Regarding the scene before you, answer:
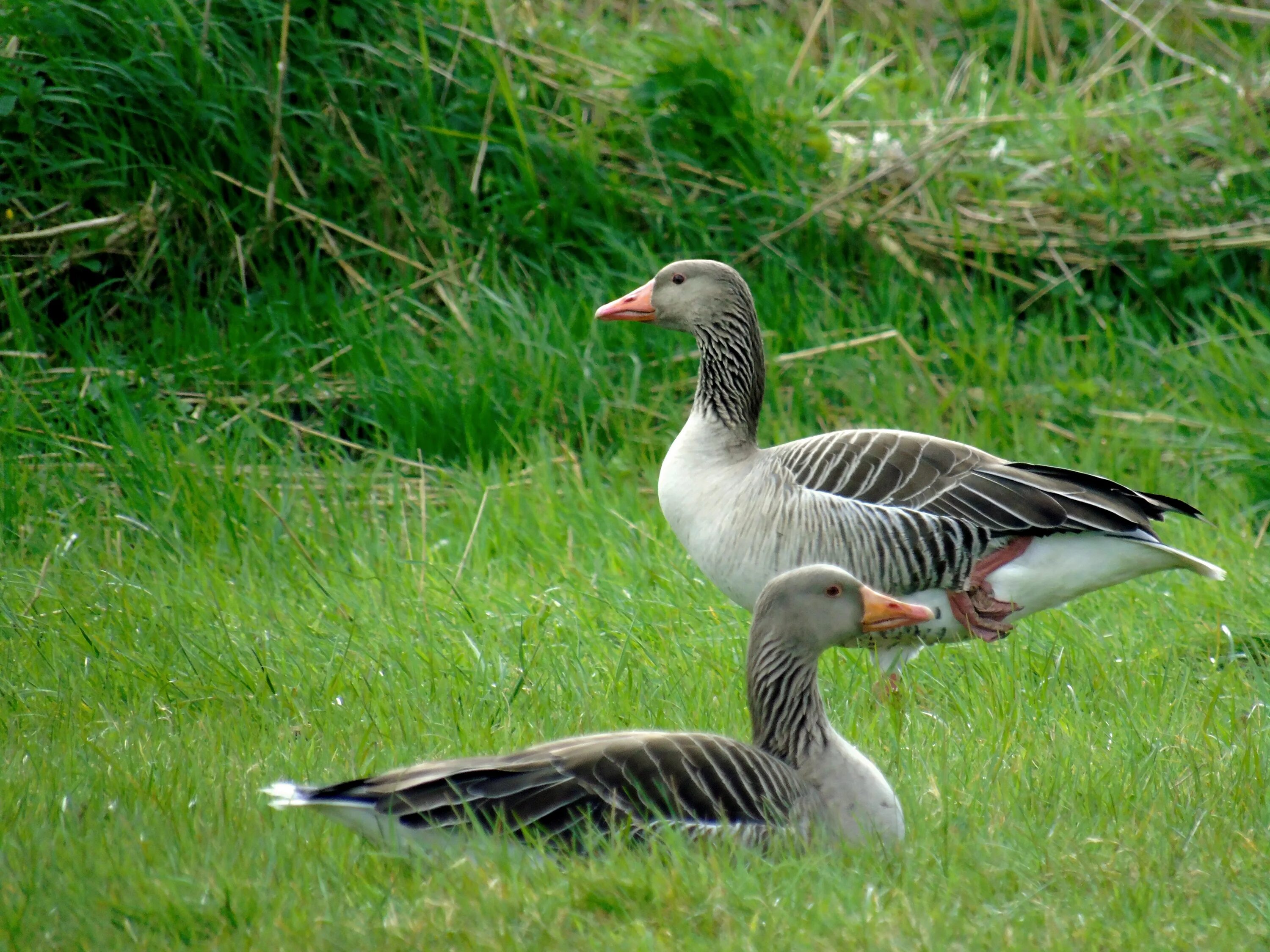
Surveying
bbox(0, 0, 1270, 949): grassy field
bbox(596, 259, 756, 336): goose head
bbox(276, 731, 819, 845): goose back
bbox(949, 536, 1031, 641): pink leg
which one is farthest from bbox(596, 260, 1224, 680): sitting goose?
bbox(276, 731, 819, 845): goose back

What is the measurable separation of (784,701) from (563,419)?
4052mm

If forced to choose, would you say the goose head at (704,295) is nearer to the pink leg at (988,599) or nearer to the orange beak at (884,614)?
the pink leg at (988,599)

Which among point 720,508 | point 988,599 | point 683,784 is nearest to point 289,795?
point 683,784

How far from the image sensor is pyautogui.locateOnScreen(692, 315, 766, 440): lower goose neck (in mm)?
6070

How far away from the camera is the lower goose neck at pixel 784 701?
157 inches

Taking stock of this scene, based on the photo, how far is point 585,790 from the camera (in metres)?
3.58

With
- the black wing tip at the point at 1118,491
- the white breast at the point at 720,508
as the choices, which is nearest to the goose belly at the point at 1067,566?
the black wing tip at the point at 1118,491

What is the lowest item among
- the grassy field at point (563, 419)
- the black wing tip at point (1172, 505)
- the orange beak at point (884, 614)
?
the grassy field at point (563, 419)

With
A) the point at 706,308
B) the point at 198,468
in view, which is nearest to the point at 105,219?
the point at 198,468

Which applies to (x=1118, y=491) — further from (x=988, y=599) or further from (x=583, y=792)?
(x=583, y=792)

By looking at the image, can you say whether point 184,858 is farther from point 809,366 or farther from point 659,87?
point 659,87

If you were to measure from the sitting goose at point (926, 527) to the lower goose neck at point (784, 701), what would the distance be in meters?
1.32

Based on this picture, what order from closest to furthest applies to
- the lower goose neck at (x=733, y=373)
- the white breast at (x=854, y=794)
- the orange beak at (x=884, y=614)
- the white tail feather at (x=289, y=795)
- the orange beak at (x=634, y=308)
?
the white tail feather at (x=289, y=795), the white breast at (x=854, y=794), the orange beak at (x=884, y=614), the lower goose neck at (x=733, y=373), the orange beak at (x=634, y=308)

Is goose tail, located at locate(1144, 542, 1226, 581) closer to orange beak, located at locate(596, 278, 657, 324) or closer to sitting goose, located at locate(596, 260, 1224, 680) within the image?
sitting goose, located at locate(596, 260, 1224, 680)
